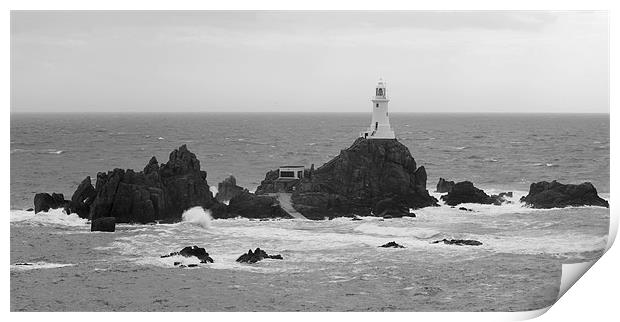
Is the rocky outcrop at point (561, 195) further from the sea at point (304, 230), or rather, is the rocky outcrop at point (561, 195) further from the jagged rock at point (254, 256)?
the jagged rock at point (254, 256)

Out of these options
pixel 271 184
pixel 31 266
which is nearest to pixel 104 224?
pixel 31 266

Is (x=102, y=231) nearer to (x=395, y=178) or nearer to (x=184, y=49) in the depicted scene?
(x=184, y=49)

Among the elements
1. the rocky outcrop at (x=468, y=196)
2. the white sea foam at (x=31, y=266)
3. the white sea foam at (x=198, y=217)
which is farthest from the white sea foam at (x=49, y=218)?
the rocky outcrop at (x=468, y=196)

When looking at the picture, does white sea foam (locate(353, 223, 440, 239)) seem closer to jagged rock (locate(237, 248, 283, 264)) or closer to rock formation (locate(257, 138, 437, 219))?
rock formation (locate(257, 138, 437, 219))

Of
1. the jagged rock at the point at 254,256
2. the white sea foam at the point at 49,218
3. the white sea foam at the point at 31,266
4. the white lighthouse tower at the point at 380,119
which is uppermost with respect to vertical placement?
the white lighthouse tower at the point at 380,119

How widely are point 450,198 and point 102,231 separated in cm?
548

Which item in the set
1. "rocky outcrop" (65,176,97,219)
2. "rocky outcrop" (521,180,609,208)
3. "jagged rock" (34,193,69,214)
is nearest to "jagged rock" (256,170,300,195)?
"rocky outcrop" (65,176,97,219)

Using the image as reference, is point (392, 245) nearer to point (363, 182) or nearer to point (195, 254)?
point (363, 182)

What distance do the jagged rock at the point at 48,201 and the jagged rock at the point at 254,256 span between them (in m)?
2.97

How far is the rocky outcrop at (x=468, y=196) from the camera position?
Answer: 1780 cm

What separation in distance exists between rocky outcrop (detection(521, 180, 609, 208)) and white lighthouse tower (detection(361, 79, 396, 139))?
2.46 meters

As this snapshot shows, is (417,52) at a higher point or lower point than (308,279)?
higher
